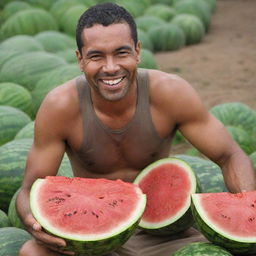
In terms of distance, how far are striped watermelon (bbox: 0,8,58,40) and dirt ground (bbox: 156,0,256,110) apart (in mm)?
1859

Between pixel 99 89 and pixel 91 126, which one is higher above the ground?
pixel 99 89

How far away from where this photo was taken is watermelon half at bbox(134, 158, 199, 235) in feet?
10.2

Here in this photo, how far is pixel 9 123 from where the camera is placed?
477 cm

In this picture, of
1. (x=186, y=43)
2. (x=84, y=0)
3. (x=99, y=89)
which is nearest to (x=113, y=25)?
(x=99, y=89)

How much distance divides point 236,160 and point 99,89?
2.80ft

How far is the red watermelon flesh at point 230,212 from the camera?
2715 millimetres

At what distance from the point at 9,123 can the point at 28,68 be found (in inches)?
63.9

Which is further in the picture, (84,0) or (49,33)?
(84,0)

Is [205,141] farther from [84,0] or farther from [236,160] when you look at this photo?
[84,0]

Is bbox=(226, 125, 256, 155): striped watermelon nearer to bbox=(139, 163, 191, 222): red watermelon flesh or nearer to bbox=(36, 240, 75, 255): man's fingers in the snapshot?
bbox=(139, 163, 191, 222): red watermelon flesh

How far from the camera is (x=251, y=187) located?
3.17 m

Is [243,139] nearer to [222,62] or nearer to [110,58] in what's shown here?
[110,58]

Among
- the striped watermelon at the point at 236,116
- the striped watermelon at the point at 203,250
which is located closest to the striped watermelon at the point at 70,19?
the striped watermelon at the point at 236,116

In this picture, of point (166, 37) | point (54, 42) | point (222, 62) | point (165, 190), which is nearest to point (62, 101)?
point (165, 190)
